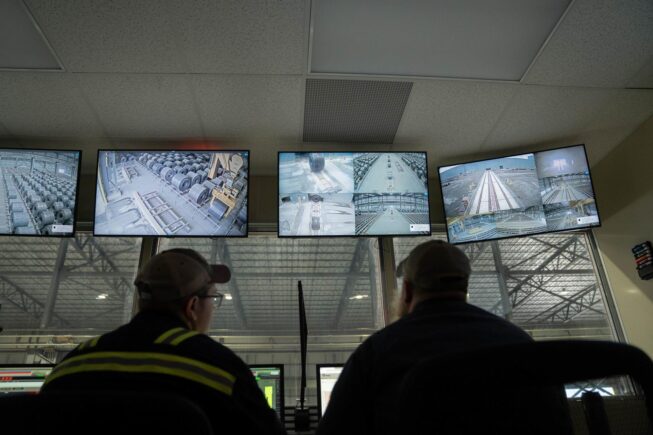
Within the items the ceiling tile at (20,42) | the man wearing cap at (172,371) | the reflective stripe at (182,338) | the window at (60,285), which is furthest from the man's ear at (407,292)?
the window at (60,285)

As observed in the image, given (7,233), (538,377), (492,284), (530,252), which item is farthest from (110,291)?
(538,377)

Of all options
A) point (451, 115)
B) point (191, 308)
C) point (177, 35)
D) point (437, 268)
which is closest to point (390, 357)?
point (437, 268)

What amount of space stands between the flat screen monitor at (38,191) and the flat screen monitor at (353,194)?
52.3 inches

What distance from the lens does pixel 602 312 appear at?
334 cm

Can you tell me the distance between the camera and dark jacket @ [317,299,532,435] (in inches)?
35.6

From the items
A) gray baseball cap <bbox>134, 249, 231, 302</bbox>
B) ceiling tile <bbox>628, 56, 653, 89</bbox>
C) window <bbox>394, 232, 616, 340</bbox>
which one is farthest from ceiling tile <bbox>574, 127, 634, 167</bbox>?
gray baseball cap <bbox>134, 249, 231, 302</bbox>

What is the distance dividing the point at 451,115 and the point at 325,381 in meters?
1.84

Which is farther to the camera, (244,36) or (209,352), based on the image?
(244,36)

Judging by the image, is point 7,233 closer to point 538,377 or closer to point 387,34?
point 387,34

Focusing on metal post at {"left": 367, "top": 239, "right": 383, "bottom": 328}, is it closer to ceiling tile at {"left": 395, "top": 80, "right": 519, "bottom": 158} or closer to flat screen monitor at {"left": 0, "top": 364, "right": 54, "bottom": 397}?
ceiling tile at {"left": 395, "top": 80, "right": 519, "bottom": 158}

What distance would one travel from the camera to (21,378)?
2199mm

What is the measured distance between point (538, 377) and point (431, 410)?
0.16 metres

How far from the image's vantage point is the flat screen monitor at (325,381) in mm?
2275

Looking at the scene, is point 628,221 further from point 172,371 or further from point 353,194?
point 172,371
